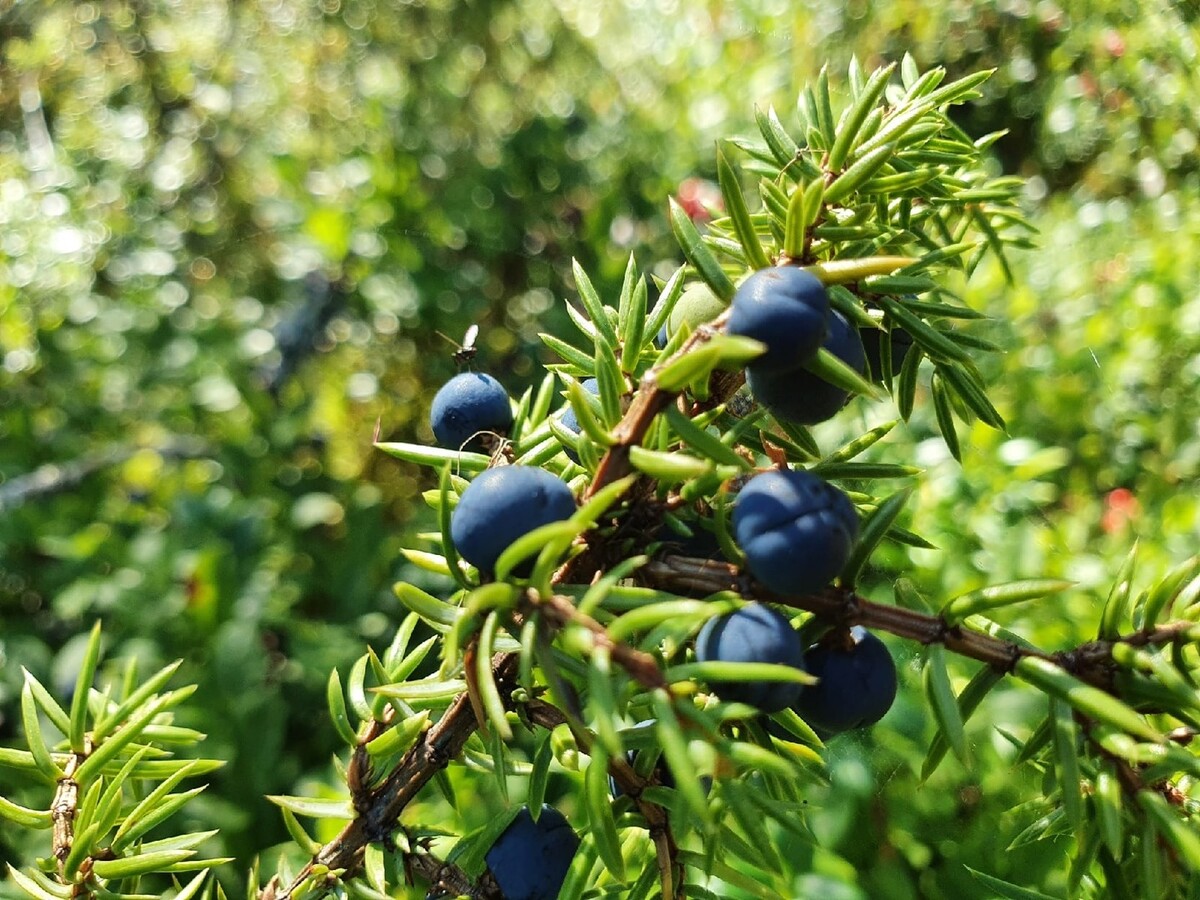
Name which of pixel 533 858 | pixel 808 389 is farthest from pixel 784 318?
pixel 533 858

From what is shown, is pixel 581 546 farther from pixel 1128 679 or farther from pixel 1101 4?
pixel 1101 4

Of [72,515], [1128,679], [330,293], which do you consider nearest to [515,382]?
[330,293]

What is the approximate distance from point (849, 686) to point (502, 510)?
0.63ft

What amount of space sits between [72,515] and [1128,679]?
202 cm

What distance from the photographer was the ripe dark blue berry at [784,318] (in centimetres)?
39

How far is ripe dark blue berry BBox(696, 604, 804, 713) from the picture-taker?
15.4 inches

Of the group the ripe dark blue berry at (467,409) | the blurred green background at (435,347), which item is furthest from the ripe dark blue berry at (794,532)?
the blurred green background at (435,347)

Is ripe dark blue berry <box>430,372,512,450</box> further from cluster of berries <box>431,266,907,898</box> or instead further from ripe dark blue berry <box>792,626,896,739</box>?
ripe dark blue berry <box>792,626,896,739</box>

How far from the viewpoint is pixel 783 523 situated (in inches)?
15.6

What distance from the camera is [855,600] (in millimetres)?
440

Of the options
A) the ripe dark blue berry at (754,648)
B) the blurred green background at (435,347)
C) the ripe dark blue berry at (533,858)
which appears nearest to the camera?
the ripe dark blue berry at (754,648)

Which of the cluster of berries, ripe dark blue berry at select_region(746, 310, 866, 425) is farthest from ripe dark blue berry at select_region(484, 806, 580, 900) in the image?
ripe dark blue berry at select_region(746, 310, 866, 425)

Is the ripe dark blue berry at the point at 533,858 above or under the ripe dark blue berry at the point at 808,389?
under

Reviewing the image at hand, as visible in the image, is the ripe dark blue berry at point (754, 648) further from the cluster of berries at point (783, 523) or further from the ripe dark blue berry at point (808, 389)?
the ripe dark blue berry at point (808, 389)
